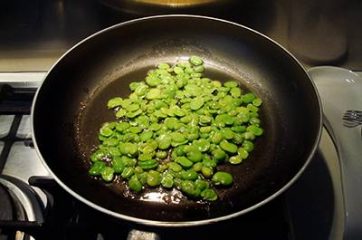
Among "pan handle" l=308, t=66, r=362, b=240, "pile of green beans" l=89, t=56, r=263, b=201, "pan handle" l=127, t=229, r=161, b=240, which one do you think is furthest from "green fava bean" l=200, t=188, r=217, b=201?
"pan handle" l=308, t=66, r=362, b=240

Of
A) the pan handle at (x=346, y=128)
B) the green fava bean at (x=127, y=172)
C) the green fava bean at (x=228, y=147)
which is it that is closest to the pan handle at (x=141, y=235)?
the green fava bean at (x=127, y=172)

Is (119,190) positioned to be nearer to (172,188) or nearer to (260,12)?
(172,188)

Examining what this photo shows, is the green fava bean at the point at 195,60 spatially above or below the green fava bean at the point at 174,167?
above

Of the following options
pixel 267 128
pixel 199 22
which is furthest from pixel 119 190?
pixel 199 22

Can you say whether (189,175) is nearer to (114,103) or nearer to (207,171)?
(207,171)

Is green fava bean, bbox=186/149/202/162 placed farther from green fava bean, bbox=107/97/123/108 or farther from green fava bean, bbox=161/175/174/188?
green fava bean, bbox=107/97/123/108

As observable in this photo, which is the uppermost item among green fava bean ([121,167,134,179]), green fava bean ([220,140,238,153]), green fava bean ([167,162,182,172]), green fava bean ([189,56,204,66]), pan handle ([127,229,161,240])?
green fava bean ([189,56,204,66])

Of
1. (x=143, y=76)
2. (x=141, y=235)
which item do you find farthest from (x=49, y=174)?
(x=143, y=76)

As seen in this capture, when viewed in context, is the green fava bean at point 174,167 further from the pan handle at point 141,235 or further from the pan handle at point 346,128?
the pan handle at point 346,128
